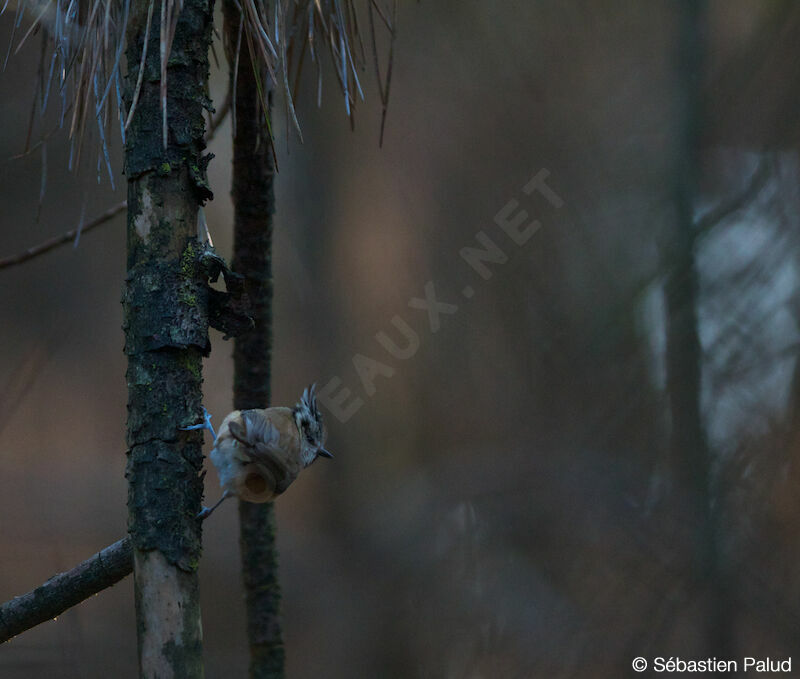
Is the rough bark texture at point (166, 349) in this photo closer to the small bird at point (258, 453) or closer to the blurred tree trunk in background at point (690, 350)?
the small bird at point (258, 453)

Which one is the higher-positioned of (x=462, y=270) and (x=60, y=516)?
(x=462, y=270)

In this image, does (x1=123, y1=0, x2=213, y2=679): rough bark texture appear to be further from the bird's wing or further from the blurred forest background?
the blurred forest background

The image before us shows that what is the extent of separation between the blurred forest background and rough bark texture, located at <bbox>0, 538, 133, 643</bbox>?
1.77m

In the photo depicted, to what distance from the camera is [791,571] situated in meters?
2.76

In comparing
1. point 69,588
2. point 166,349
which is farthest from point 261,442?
point 69,588

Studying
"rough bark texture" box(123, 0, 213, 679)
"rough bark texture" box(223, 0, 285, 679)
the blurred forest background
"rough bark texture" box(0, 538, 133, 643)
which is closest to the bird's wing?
"rough bark texture" box(123, 0, 213, 679)

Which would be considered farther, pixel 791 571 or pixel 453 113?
pixel 453 113

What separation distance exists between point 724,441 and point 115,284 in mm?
2440

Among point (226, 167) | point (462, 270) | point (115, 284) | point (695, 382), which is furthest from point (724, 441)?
point (115, 284)

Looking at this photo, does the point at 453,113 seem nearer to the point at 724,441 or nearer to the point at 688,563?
the point at 724,441

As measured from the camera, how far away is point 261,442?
134 centimetres

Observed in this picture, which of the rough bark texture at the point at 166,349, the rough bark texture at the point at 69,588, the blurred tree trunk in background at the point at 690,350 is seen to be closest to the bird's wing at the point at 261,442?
the rough bark texture at the point at 166,349

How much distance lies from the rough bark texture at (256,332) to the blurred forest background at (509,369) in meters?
0.95

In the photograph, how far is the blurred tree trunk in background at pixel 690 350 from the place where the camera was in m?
2.86
